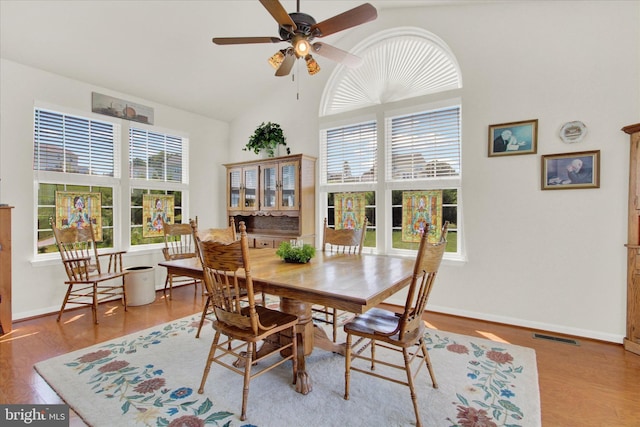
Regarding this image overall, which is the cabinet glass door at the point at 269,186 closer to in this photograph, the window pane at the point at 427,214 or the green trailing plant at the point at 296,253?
the window pane at the point at 427,214

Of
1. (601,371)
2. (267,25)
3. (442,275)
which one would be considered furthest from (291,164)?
(601,371)

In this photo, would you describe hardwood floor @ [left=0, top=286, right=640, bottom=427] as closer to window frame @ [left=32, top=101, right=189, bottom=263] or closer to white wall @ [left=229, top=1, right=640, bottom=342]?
white wall @ [left=229, top=1, right=640, bottom=342]

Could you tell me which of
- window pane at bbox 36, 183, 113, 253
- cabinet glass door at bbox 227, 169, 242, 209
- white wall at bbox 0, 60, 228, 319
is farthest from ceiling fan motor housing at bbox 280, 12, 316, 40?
window pane at bbox 36, 183, 113, 253

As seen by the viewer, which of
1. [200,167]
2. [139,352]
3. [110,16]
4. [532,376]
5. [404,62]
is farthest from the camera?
[200,167]

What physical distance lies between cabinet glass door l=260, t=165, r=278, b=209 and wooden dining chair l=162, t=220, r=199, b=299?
1.11 m

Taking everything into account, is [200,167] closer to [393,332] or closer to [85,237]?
[85,237]

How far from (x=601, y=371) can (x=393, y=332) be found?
5.79 feet

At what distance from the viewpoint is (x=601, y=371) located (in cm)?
227

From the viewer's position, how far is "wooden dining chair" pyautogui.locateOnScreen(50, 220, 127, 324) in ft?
10.7

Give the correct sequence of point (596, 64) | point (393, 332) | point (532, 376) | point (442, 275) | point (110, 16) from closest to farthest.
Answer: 1. point (393, 332)
2. point (532, 376)
3. point (596, 64)
4. point (110, 16)
5. point (442, 275)

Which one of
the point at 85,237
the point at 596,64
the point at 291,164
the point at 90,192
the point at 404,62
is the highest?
the point at 404,62

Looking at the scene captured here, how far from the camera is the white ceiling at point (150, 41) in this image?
2.89 m

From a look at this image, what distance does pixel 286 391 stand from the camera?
2.02 meters

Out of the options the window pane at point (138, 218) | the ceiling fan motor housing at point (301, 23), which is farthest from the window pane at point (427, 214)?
the window pane at point (138, 218)
